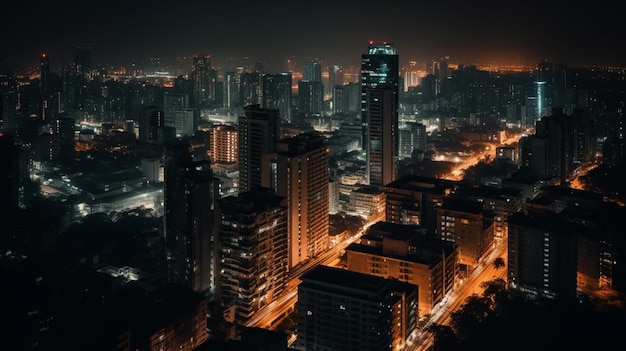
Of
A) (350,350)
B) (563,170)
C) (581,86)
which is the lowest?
(350,350)

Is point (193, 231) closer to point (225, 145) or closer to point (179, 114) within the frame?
point (225, 145)

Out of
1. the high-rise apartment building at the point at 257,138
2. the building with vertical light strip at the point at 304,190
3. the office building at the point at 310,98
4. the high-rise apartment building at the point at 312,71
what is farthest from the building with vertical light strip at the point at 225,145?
the high-rise apartment building at the point at 312,71

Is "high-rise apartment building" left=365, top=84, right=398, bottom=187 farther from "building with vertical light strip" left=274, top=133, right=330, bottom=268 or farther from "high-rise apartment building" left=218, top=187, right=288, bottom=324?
"high-rise apartment building" left=218, top=187, right=288, bottom=324

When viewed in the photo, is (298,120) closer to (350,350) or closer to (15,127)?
(15,127)

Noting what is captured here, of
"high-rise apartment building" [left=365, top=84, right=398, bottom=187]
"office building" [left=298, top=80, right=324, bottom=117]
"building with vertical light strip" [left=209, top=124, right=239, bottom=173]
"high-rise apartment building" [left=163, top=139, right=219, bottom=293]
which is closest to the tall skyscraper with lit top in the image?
"high-rise apartment building" [left=365, top=84, right=398, bottom=187]

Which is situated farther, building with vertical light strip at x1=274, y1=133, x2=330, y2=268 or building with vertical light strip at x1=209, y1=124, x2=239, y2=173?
building with vertical light strip at x1=209, y1=124, x2=239, y2=173

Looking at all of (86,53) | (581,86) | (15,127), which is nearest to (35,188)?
(15,127)
